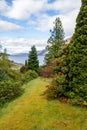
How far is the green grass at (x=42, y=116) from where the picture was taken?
1989 centimetres

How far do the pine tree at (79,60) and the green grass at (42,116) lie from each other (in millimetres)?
1430

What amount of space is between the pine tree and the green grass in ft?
4.69

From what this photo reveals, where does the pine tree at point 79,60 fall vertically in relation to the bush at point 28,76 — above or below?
above

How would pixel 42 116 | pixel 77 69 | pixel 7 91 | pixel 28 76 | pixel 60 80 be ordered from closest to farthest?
pixel 42 116
pixel 77 69
pixel 60 80
pixel 7 91
pixel 28 76

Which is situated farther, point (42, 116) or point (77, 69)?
point (77, 69)

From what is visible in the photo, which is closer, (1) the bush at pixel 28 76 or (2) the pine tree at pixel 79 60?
(2) the pine tree at pixel 79 60

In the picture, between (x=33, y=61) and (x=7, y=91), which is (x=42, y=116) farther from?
(x=33, y=61)

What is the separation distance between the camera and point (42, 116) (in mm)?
21719

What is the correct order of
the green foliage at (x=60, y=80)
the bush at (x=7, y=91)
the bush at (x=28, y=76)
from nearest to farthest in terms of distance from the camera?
the green foliage at (x=60, y=80), the bush at (x=7, y=91), the bush at (x=28, y=76)

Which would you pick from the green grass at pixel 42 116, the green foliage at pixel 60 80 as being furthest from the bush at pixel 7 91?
the green foliage at pixel 60 80

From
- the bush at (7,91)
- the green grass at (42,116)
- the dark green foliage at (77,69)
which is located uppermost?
the dark green foliage at (77,69)

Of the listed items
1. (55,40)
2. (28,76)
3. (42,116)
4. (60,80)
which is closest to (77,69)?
(60,80)

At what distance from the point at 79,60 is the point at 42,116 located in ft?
18.6

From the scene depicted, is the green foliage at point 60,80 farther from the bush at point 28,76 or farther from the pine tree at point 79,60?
the bush at point 28,76
